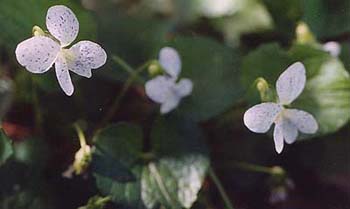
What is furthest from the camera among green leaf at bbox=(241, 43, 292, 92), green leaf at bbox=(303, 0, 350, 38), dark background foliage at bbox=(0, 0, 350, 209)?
green leaf at bbox=(303, 0, 350, 38)

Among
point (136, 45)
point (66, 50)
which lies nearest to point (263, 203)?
point (136, 45)

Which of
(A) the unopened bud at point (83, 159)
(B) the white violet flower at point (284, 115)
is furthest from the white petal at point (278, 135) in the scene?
(A) the unopened bud at point (83, 159)

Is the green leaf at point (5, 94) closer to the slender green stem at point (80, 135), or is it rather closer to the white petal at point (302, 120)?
the slender green stem at point (80, 135)

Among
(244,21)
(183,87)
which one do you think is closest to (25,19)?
(183,87)

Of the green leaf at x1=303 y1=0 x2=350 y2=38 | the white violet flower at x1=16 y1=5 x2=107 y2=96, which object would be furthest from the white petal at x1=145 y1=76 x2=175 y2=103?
the green leaf at x1=303 y1=0 x2=350 y2=38

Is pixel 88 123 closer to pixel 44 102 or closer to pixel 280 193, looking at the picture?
pixel 44 102

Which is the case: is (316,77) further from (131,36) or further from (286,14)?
(131,36)

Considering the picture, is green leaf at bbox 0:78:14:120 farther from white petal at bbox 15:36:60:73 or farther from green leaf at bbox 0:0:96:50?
white petal at bbox 15:36:60:73
